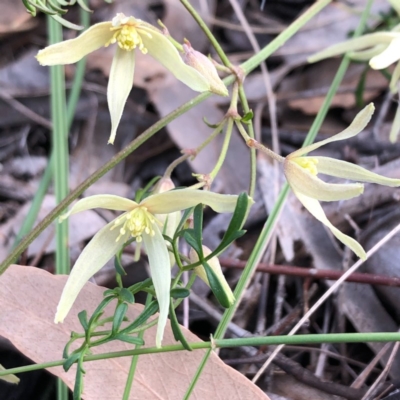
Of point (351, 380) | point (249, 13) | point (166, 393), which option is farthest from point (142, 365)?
point (249, 13)

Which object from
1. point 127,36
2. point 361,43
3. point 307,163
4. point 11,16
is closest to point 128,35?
point 127,36

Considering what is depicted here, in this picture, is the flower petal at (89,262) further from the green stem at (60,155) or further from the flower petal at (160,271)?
the green stem at (60,155)

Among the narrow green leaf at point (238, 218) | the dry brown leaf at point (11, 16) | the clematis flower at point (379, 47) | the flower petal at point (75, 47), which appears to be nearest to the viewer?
the narrow green leaf at point (238, 218)

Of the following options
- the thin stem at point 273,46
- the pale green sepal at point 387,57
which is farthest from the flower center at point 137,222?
the pale green sepal at point 387,57

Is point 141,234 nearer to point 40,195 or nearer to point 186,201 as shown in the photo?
point 186,201

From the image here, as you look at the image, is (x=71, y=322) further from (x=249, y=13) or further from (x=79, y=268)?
(x=249, y=13)
